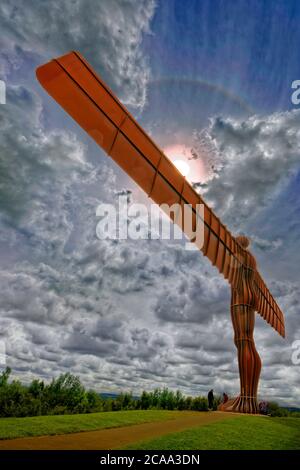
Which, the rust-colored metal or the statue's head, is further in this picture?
the statue's head

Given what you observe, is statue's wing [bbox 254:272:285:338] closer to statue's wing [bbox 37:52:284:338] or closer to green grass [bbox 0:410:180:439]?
statue's wing [bbox 37:52:284:338]

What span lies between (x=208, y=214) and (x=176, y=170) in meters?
3.47

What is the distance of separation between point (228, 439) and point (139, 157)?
31.1 feet

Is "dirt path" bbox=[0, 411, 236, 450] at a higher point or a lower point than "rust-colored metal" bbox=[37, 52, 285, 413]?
lower

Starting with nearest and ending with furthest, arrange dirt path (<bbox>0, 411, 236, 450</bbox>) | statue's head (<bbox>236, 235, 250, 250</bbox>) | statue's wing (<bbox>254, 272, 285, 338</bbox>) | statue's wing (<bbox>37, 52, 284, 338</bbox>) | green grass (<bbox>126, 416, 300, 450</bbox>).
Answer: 1. dirt path (<bbox>0, 411, 236, 450</bbox>)
2. green grass (<bbox>126, 416, 300, 450</bbox>)
3. statue's wing (<bbox>37, 52, 284, 338</bbox>)
4. statue's head (<bbox>236, 235, 250, 250</bbox>)
5. statue's wing (<bbox>254, 272, 285, 338</bbox>)

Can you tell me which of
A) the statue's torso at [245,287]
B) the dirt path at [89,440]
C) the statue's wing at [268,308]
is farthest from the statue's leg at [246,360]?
the dirt path at [89,440]

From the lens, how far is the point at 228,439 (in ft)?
33.8

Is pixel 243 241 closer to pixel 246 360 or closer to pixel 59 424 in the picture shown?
pixel 246 360

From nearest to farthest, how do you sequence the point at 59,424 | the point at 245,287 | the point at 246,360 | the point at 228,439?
the point at 228,439 < the point at 59,424 < the point at 246,360 < the point at 245,287

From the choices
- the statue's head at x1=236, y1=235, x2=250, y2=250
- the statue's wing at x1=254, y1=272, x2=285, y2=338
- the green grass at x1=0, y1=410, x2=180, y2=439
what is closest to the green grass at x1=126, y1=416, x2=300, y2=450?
the green grass at x1=0, y1=410, x2=180, y2=439

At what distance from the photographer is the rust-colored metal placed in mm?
11266

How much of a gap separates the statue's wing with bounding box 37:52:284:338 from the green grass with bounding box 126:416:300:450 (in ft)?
25.1

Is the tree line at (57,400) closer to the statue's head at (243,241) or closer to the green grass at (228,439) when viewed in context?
the green grass at (228,439)

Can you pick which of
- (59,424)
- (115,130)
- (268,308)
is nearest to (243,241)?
(268,308)
